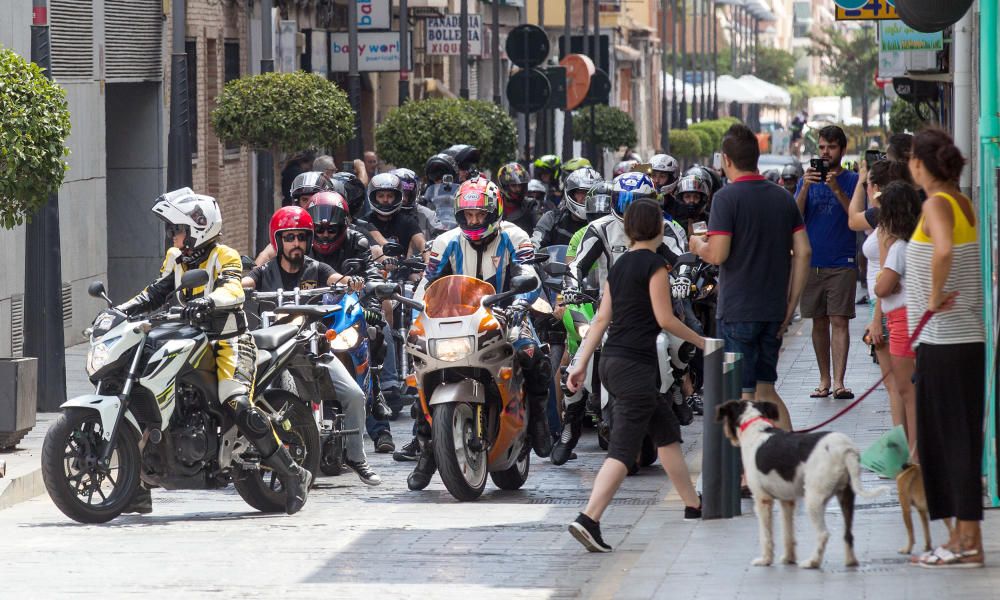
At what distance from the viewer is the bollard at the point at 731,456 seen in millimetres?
9406

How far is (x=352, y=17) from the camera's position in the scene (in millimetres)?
28922

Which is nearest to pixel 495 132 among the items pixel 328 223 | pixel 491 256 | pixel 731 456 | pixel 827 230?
pixel 827 230

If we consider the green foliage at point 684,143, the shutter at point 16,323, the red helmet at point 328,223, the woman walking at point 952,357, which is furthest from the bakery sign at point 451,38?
the green foliage at point 684,143

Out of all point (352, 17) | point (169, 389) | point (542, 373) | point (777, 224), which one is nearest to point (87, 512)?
point (169, 389)

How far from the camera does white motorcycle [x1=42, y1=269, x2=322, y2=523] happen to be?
9750 mm

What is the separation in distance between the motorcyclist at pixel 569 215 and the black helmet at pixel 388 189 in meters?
1.13

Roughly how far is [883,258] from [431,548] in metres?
3.06

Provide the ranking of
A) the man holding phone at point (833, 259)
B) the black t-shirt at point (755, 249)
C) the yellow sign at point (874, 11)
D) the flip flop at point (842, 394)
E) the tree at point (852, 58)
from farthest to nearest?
the tree at point (852, 58) < the yellow sign at point (874, 11) < the flip flop at point (842, 394) < the man holding phone at point (833, 259) < the black t-shirt at point (755, 249)

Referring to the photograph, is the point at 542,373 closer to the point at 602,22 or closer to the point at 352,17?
the point at 352,17

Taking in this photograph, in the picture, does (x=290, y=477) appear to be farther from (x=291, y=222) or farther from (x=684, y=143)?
(x=684, y=143)

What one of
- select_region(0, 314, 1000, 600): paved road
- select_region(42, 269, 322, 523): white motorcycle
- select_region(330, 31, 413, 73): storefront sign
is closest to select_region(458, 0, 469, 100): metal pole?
select_region(330, 31, 413, 73): storefront sign

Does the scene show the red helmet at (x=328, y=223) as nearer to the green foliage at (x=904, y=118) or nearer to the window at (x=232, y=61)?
the window at (x=232, y=61)

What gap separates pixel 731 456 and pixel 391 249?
19.3 ft

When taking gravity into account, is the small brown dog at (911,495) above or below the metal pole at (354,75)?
below
